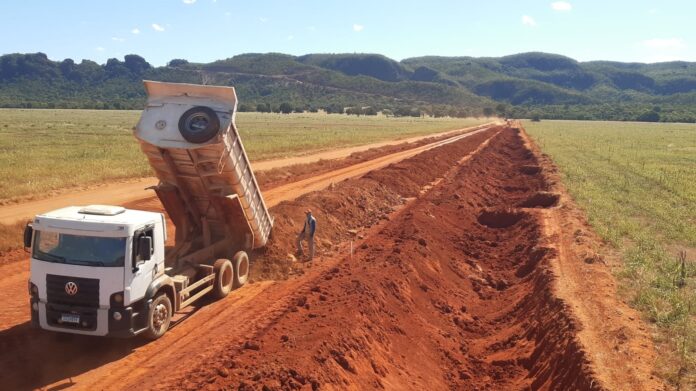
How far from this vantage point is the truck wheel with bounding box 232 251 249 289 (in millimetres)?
13930

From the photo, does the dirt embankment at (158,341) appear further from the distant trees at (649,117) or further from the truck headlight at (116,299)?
the distant trees at (649,117)

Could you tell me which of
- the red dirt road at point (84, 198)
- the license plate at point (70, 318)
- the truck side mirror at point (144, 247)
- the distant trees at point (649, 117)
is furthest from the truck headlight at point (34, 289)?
the distant trees at point (649, 117)

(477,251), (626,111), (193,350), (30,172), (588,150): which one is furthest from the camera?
(626,111)

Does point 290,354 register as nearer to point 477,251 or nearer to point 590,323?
point 590,323

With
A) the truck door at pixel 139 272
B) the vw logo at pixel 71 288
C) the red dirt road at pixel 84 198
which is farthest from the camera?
the red dirt road at pixel 84 198

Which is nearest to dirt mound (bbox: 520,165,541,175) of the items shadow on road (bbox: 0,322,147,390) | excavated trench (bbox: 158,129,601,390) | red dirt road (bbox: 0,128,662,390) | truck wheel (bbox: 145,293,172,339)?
excavated trench (bbox: 158,129,601,390)

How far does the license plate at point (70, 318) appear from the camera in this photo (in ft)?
31.0

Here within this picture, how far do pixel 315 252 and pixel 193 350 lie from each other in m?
7.80

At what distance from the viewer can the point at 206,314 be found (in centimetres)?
1230

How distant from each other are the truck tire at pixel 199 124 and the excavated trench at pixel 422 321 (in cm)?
415

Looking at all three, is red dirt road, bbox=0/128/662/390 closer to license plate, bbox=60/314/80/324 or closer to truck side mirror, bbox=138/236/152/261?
license plate, bbox=60/314/80/324

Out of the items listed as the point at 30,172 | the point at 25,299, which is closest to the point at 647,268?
the point at 25,299

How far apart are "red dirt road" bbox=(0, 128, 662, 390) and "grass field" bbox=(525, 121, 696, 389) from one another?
1.75 feet

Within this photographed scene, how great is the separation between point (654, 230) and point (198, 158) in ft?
50.0
